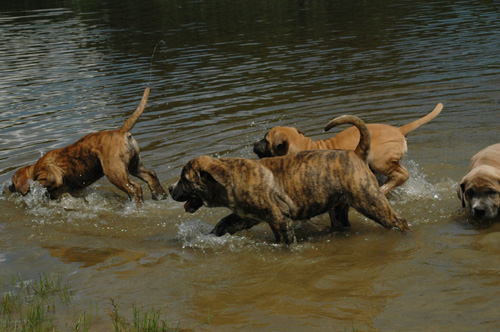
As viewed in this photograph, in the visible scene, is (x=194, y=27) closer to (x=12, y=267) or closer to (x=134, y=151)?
(x=134, y=151)

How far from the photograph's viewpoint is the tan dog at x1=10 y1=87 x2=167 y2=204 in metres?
8.28

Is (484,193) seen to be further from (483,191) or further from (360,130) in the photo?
(360,130)

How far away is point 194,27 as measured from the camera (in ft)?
88.1

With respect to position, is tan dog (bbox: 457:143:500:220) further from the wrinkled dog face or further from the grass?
the grass

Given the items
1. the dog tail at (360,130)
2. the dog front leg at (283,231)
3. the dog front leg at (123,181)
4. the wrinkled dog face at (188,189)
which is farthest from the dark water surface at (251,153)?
the dog tail at (360,130)

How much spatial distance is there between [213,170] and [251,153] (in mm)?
3773

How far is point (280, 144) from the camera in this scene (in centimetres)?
750

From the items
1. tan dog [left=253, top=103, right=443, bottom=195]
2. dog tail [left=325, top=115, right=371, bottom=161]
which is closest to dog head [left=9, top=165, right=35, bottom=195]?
tan dog [left=253, top=103, right=443, bottom=195]

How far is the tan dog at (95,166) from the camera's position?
8.28 m

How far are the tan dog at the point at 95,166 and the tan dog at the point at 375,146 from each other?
1773 millimetres

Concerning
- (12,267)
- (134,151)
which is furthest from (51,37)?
(12,267)

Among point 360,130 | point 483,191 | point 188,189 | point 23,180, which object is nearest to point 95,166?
point 23,180

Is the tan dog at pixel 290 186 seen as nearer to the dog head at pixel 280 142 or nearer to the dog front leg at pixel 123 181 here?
the dog head at pixel 280 142

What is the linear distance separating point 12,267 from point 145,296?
1.87m
